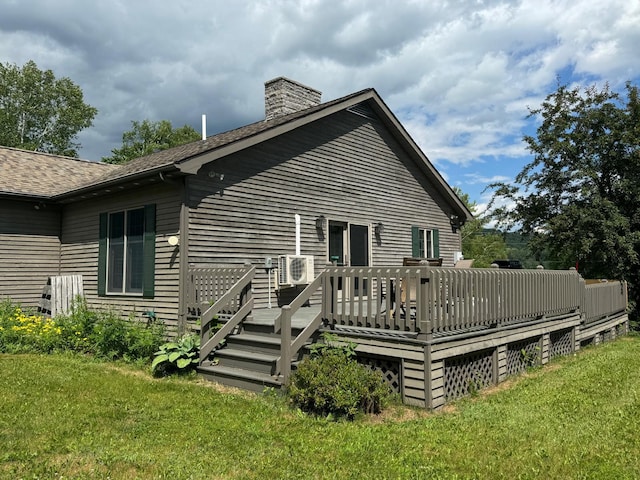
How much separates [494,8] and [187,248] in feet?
24.9

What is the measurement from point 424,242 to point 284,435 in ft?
32.8

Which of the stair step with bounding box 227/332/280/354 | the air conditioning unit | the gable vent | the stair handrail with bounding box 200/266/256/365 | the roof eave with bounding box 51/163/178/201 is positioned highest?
the gable vent

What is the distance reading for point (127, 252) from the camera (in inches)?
359

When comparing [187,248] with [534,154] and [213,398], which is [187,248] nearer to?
[213,398]

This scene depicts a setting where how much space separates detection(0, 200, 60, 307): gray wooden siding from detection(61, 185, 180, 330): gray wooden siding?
294 mm

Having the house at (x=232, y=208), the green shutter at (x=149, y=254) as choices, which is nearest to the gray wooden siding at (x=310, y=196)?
the house at (x=232, y=208)

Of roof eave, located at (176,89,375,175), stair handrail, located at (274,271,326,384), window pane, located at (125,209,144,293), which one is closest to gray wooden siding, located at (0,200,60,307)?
window pane, located at (125,209,144,293)

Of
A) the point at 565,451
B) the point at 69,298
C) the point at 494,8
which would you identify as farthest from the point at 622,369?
the point at 69,298

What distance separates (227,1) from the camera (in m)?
11.4

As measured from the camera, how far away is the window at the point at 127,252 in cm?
855

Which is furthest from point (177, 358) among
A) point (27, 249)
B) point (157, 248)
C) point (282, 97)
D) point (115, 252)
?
point (282, 97)

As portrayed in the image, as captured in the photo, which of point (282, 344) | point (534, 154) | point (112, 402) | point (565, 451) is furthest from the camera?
point (534, 154)

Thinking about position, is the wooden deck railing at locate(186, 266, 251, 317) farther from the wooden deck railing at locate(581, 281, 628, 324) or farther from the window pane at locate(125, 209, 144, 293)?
the wooden deck railing at locate(581, 281, 628, 324)

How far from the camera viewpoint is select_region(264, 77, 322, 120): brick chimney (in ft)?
38.9
